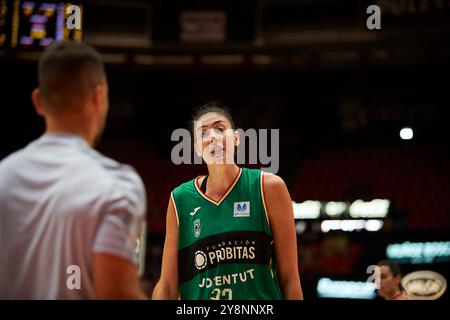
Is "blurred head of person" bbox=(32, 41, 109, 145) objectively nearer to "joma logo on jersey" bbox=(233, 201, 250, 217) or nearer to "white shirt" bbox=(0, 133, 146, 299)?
"white shirt" bbox=(0, 133, 146, 299)

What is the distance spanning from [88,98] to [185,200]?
131 cm

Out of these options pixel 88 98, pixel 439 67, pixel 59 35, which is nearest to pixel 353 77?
pixel 439 67

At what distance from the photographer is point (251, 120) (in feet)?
39.5

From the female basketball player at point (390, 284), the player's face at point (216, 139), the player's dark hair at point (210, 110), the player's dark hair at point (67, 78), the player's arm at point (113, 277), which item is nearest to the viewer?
the player's arm at point (113, 277)

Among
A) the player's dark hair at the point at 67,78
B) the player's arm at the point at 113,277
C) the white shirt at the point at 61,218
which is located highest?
the player's dark hair at the point at 67,78

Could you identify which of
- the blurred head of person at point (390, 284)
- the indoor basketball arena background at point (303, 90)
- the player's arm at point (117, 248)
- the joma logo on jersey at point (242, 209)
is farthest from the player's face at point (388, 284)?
the indoor basketball arena background at point (303, 90)

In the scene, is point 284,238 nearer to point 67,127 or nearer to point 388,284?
point 67,127

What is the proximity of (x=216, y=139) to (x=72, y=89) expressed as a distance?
50.4 inches

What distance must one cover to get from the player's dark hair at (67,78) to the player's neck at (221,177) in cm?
131

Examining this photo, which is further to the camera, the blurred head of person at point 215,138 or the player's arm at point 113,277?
the blurred head of person at point 215,138

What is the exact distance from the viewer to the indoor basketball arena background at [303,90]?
36.4 feet

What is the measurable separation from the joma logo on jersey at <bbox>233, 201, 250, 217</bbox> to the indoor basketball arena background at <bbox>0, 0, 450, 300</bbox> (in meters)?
7.56

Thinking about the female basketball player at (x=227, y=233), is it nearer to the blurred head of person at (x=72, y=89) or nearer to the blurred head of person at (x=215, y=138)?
the blurred head of person at (x=215, y=138)
